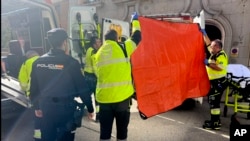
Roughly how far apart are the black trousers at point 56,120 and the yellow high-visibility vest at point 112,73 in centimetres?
48

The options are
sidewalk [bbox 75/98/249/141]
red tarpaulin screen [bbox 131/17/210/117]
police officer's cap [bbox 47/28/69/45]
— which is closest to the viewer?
police officer's cap [bbox 47/28/69/45]

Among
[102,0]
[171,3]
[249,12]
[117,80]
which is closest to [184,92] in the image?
[117,80]

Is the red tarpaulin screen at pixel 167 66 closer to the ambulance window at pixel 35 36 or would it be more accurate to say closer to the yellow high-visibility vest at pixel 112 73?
the yellow high-visibility vest at pixel 112 73

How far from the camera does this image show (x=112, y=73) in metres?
3.01

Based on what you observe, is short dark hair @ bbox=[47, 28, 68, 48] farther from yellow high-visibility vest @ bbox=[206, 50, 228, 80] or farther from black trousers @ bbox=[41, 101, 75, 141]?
yellow high-visibility vest @ bbox=[206, 50, 228, 80]

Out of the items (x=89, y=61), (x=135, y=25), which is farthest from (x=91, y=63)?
(x=135, y=25)

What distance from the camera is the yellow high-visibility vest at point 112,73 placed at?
302cm

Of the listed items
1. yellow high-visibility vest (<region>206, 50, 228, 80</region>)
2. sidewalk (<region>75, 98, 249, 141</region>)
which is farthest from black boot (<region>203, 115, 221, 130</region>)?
yellow high-visibility vest (<region>206, 50, 228, 80</region>)

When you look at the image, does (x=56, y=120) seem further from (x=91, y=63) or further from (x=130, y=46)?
(x=91, y=63)

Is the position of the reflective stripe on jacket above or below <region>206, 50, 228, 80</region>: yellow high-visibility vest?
above

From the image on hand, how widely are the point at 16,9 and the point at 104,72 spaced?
2.82 m

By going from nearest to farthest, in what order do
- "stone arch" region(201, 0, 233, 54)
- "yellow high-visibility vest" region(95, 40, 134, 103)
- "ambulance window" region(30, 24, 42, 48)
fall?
"yellow high-visibility vest" region(95, 40, 134, 103), "ambulance window" region(30, 24, 42, 48), "stone arch" region(201, 0, 233, 54)

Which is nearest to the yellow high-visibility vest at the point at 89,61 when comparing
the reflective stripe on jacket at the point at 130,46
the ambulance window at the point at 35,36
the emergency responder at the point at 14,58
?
the ambulance window at the point at 35,36

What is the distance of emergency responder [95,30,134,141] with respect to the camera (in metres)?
3.02
